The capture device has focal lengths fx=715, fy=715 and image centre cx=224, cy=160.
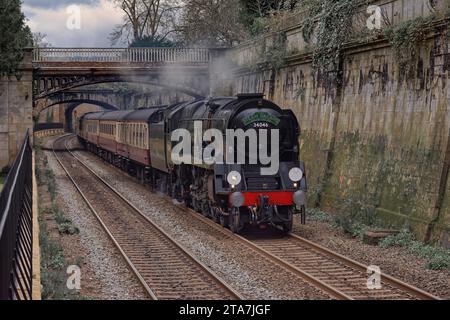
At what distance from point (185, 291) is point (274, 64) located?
54.4 ft

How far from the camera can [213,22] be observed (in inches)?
1718

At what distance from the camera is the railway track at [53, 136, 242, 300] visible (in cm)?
1174

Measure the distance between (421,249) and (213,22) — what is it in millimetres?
30980

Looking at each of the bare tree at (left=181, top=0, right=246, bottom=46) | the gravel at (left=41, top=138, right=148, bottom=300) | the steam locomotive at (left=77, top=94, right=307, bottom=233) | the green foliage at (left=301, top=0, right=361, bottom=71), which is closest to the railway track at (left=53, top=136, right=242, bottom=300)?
the gravel at (left=41, top=138, right=148, bottom=300)

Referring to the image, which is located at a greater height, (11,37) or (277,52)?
(11,37)

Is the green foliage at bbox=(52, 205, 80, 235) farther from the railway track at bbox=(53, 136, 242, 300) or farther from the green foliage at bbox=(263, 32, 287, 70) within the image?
the green foliage at bbox=(263, 32, 287, 70)

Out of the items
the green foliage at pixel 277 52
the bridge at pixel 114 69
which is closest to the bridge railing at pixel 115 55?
the bridge at pixel 114 69

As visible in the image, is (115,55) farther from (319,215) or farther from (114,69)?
(319,215)

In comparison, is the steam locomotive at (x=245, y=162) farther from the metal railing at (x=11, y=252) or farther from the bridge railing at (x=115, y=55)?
the bridge railing at (x=115, y=55)

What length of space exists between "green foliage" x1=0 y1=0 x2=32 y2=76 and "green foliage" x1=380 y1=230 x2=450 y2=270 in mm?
21968

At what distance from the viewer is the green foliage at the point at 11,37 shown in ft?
103

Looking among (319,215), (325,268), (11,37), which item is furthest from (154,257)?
(11,37)

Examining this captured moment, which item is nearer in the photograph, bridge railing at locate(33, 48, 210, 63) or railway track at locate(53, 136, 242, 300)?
railway track at locate(53, 136, 242, 300)

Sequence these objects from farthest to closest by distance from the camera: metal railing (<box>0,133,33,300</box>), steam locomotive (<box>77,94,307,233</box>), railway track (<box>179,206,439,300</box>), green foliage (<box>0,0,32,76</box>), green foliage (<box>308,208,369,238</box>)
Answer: green foliage (<box>0,0,32,76</box>) → green foliage (<box>308,208,369,238</box>) → steam locomotive (<box>77,94,307,233</box>) → railway track (<box>179,206,439,300</box>) → metal railing (<box>0,133,33,300</box>)
